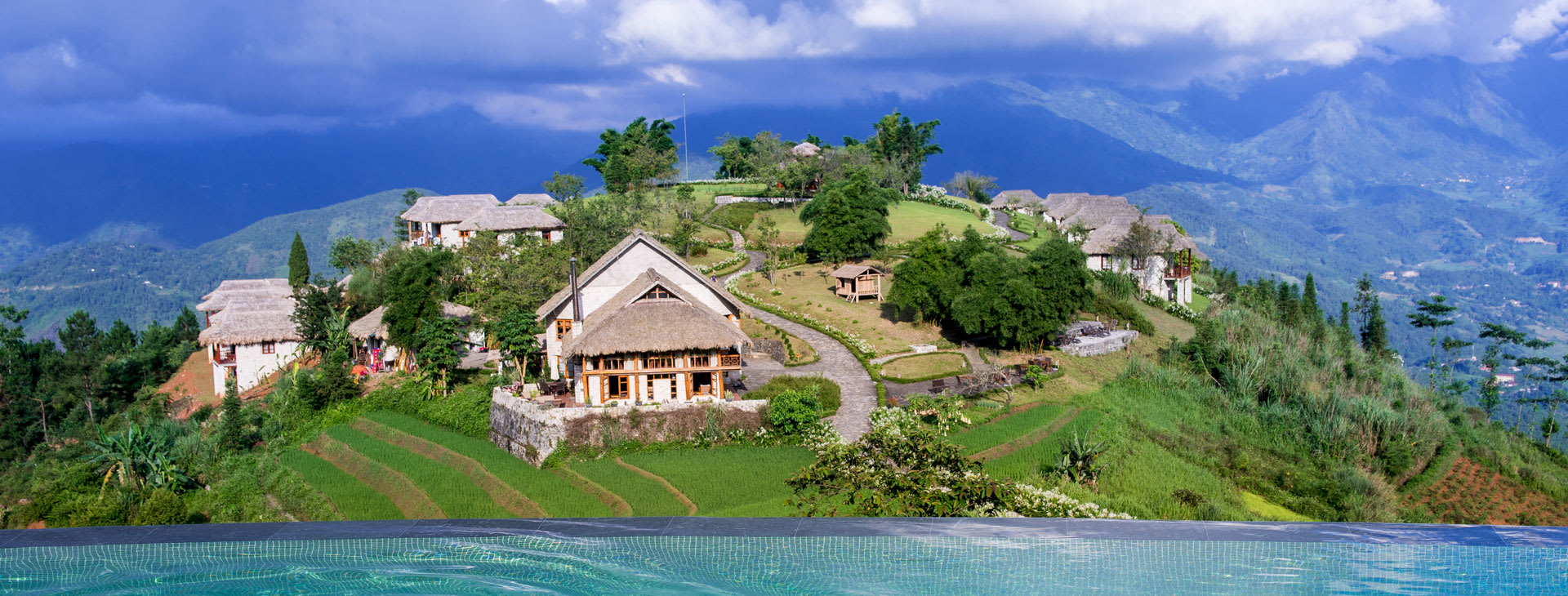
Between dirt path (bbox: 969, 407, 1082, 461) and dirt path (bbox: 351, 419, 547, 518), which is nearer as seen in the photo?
dirt path (bbox: 351, 419, 547, 518)

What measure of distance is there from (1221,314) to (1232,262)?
469 ft

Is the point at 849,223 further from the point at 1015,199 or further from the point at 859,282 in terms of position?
the point at 1015,199

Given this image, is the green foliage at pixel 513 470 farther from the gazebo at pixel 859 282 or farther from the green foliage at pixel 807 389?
the gazebo at pixel 859 282

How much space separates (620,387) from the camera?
2600cm

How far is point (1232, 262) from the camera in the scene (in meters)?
169

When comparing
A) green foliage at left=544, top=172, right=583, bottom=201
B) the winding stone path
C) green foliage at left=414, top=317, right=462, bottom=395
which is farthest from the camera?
green foliage at left=544, top=172, right=583, bottom=201

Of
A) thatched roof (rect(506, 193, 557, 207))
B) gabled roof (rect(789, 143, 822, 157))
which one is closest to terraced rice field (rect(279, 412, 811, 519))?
thatched roof (rect(506, 193, 557, 207))

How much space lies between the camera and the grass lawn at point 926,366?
30969mm

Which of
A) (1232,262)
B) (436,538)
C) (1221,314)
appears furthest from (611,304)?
(1232,262)

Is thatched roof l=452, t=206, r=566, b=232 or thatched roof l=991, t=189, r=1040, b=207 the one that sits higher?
thatched roof l=991, t=189, r=1040, b=207

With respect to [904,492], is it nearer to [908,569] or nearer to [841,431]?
[908,569]

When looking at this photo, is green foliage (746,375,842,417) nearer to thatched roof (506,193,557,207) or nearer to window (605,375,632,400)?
window (605,375,632,400)

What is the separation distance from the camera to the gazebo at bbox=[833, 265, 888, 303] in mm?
41250

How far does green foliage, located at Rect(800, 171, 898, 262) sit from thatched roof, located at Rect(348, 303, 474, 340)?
52.9ft
